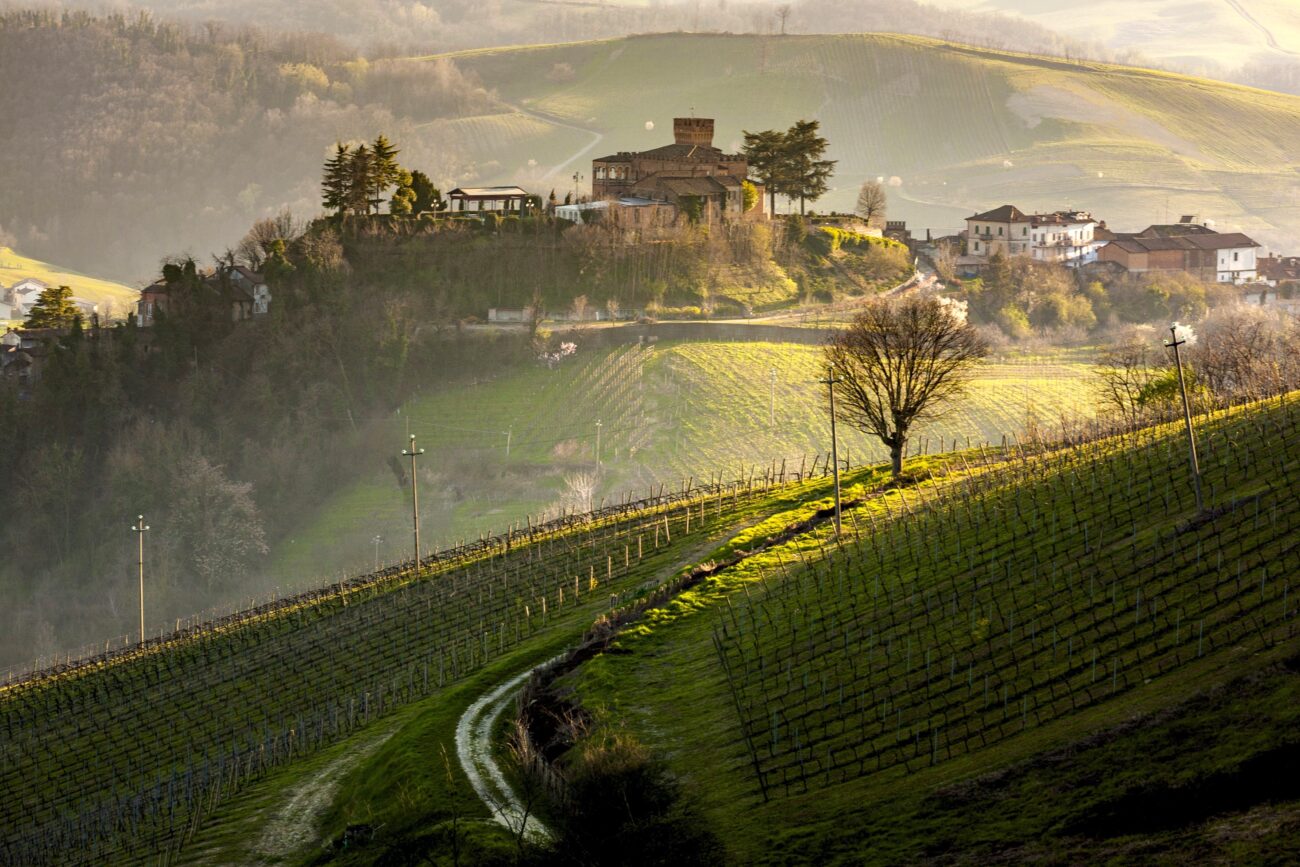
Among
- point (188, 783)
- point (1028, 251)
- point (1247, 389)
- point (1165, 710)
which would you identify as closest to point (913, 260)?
point (1028, 251)

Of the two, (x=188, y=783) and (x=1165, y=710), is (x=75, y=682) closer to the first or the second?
(x=188, y=783)

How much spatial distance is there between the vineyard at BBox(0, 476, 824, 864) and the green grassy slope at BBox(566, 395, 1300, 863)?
37.3 feet

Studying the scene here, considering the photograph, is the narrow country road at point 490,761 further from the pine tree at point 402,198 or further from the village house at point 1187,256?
the village house at point 1187,256

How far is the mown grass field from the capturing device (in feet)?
414

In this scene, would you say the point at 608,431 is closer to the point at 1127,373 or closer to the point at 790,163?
the point at 1127,373

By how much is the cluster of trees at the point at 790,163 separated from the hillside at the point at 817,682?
94943 millimetres

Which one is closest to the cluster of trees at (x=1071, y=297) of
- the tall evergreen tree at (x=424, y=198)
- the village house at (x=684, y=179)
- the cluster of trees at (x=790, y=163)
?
the cluster of trees at (x=790, y=163)

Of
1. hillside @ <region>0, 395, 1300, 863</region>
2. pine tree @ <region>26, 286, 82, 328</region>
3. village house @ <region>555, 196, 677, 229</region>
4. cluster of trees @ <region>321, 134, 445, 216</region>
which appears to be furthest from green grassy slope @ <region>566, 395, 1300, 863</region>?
pine tree @ <region>26, 286, 82, 328</region>

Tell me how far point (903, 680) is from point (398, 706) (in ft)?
71.9

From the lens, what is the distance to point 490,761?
150ft

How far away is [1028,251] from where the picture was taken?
190m

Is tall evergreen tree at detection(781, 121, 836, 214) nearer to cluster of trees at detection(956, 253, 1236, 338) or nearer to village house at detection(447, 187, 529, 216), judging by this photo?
cluster of trees at detection(956, 253, 1236, 338)

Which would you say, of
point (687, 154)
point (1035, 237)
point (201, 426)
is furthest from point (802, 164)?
point (201, 426)

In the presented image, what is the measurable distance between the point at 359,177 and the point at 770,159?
41936 millimetres
